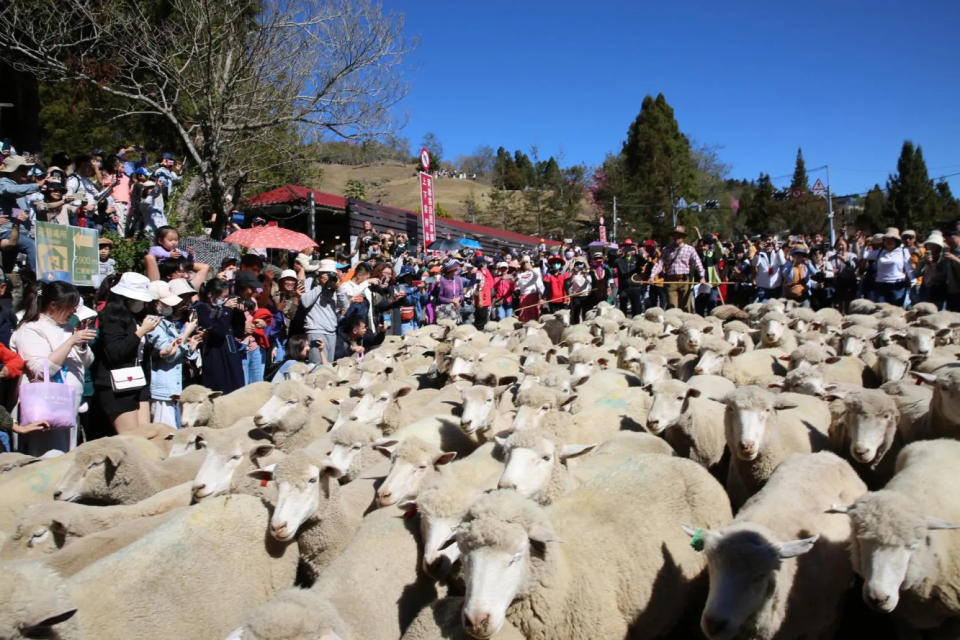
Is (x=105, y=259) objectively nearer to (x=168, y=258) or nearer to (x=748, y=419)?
(x=168, y=258)

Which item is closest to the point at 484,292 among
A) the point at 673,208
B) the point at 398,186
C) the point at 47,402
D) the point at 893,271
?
the point at 893,271

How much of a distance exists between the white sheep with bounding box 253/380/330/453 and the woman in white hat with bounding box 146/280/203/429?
98cm

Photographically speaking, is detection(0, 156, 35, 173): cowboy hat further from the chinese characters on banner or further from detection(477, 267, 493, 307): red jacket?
detection(477, 267, 493, 307): red jacket

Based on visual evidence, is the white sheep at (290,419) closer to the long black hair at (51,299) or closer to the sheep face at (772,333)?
the long black hair at (51,299)

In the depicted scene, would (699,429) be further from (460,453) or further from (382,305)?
(382,305)

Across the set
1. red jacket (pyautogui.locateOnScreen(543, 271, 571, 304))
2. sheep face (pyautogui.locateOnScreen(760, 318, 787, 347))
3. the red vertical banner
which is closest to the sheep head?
sheep face (pyautogui.locateOnScreen(760, 318, 787, 347))

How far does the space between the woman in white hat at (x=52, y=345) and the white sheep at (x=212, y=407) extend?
Result: 0.98 meters

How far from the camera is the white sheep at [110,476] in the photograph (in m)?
3.83

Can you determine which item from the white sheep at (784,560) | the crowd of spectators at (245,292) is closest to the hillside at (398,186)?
the crowd of spectators at (245,292)

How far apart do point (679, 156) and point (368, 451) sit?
56.4m

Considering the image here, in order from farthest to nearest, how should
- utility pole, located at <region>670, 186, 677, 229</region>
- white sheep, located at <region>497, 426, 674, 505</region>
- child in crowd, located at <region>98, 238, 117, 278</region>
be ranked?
utility pole, located at <region>670, 186, 677, 229</region>
child in crowd, located at <region>98, 238, 117, 278</region>
white sheep, located at <region>497, 426, 674, 505</region>

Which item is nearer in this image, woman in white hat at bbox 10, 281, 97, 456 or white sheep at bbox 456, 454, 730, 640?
white sheep at bbox 456, 454, 730, 640

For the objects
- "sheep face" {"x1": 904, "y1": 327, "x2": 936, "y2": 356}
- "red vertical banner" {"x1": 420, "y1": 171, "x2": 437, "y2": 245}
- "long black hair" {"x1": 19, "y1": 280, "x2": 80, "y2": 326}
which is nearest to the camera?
"long black hair" {"x1": 19, "y1": 280, "x2": 80, "y2": 326}

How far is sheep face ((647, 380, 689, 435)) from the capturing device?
4.67 meters
